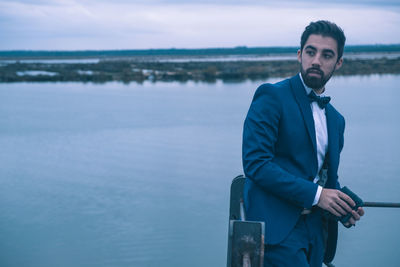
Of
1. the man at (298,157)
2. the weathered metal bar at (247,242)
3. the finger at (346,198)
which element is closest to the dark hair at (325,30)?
the man at (298,157)

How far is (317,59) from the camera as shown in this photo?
5.52ft

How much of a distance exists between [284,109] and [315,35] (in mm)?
302

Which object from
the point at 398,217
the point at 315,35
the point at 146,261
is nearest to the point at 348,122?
the point at 398,217

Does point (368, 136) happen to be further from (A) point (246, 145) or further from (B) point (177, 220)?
(A) point (246, 145)

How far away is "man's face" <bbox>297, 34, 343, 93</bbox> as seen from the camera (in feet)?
5.54

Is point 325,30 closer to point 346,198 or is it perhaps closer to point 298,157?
point 298,157

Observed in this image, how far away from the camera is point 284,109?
1.63 meters

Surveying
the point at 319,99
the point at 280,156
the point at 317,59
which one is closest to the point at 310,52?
the point at 317,59

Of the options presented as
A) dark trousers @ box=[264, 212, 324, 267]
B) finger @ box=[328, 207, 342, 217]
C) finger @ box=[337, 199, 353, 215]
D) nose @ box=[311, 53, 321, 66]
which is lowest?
dark trousers @ box=[264, 212, 324, 267]

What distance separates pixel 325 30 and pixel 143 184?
5833 millimetres

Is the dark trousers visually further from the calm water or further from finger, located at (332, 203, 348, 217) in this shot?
the calm water

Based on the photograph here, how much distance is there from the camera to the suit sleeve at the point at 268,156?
1557 millimetres

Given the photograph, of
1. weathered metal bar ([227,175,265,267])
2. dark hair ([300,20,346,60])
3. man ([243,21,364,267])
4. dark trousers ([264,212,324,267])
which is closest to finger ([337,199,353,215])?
man ([243,21,364,267])

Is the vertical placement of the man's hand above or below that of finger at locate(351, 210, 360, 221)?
above
